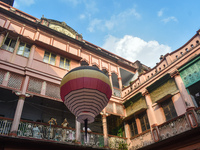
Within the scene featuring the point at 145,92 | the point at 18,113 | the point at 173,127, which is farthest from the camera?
the point at 145,92

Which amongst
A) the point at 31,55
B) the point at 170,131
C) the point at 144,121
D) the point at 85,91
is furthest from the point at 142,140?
the point at 31,55

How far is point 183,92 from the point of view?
29.2 ft

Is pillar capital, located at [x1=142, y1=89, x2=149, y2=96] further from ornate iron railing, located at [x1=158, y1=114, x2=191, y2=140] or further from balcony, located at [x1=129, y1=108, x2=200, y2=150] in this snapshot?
ornate iron railing, located at [x1=158, y1=114, x2=191, y2=140]

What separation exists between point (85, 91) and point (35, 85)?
6040 mm

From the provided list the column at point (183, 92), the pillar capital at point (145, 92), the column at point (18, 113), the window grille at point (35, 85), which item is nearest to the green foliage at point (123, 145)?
the pillar capital at point (145, 92)

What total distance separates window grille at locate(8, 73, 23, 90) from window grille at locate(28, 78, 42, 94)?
516 millimetres

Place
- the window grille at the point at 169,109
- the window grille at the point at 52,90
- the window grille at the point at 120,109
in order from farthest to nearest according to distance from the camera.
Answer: the window grille at the point at 120,109 < the window grille at the point at 52,90 < the window grille at the point at 169,109

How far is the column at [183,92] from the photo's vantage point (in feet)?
27.8

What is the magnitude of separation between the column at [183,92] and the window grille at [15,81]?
8496 millimetres

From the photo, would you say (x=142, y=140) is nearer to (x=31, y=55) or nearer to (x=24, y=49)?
(x=31, y=55)

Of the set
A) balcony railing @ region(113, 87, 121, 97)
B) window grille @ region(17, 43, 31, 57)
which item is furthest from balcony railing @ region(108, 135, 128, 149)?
window grille @ region(17, 43, 31, 57)

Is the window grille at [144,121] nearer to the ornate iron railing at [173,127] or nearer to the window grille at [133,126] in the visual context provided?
the window grille at [133,126]

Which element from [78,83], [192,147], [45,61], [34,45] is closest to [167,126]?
[192,147]

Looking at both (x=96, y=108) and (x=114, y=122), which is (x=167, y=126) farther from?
(x=96, y=108)
